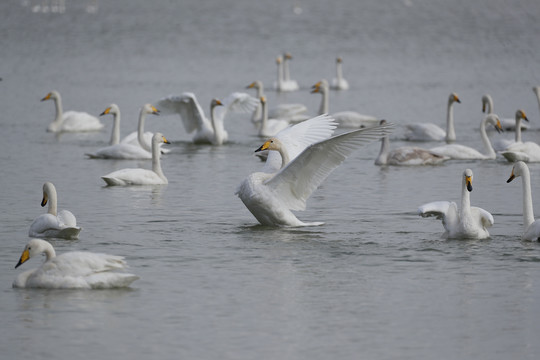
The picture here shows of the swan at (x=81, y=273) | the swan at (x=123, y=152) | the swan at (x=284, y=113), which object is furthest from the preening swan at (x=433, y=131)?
the swan at (x=81, y=273)

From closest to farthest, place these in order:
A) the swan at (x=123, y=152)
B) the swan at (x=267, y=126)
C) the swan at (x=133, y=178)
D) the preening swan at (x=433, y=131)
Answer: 1. the swan at (x=133, y=178)
2. the swan at (x=123, y=152)
3. the preening swan at (x=433, y=131)
4. the swan at (x=267, y=126)

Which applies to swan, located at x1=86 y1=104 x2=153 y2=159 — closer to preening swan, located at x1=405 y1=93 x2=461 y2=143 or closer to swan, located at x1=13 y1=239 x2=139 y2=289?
preening swan, located at x1=405 y1=93 x2=461 y2=143

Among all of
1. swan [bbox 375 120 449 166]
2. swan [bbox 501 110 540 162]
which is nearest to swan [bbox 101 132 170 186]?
swan [bbox 375 120 449 166]

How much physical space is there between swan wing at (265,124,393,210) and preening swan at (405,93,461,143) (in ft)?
33.1

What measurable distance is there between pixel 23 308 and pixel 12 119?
17.8 m

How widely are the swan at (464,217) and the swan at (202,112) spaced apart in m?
10.5

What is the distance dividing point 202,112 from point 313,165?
10.0 metres

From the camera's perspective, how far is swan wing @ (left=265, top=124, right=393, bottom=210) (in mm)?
12422

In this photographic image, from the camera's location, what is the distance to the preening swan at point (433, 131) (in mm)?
22594

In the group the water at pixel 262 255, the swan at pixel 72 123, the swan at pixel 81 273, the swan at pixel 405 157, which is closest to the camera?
the water at pixel 262 255

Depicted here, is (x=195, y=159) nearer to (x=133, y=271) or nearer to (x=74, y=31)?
(x=133, y=271)

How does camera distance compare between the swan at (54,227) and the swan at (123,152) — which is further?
the swan at (123,152)

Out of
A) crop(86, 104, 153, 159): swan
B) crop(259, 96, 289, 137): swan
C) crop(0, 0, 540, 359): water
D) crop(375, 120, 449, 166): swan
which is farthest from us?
crop(259, 96, 289, 137): swan

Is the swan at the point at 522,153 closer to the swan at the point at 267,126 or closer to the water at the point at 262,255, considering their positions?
the water at the point at 262,255
